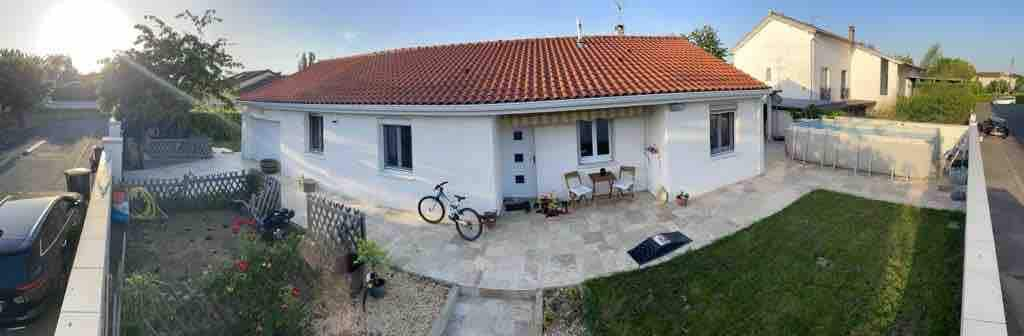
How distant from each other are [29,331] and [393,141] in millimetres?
7672

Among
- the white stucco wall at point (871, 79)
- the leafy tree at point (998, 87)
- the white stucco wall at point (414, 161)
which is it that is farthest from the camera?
the leafy tree at point (998, 87)

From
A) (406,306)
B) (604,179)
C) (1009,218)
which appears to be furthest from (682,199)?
(1009,218)

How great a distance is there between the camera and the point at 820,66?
1286 inches

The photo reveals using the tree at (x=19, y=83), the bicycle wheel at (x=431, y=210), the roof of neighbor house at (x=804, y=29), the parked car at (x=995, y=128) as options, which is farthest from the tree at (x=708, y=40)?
the tree at (x=19, y=83)

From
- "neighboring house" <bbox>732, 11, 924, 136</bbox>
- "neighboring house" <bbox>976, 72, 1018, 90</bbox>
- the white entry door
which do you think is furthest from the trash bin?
"neighboring house" <bbox>976, 72, 1018, 90</bbox>

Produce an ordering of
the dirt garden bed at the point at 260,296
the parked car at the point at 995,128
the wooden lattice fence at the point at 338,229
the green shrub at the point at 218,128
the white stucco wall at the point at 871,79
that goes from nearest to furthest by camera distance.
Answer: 1. the dirt garden bed at the point at 260,296
2. the wooden lattice fence at the point at 338,229
3. the green shrub at the point at 218,128
4. the parked car at the point at 995,128
5. the white stucco wall at the point at 871,79

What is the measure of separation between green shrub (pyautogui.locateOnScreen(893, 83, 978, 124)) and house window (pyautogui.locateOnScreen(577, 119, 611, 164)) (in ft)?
87.0

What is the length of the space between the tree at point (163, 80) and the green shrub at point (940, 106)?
37.6 metres

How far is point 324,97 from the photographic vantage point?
14617 millimetres

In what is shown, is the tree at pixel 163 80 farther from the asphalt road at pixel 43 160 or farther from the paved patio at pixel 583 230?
the paved patio at pixel 583 230

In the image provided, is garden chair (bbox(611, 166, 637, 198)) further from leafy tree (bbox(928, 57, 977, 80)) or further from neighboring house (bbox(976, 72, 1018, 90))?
neighboring house (bbox(976, 72, 1018, 90))

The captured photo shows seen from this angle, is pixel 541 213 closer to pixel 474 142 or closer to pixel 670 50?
pixel 474 142

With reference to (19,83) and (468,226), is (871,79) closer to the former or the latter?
(468,226)

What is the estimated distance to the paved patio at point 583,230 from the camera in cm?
859
